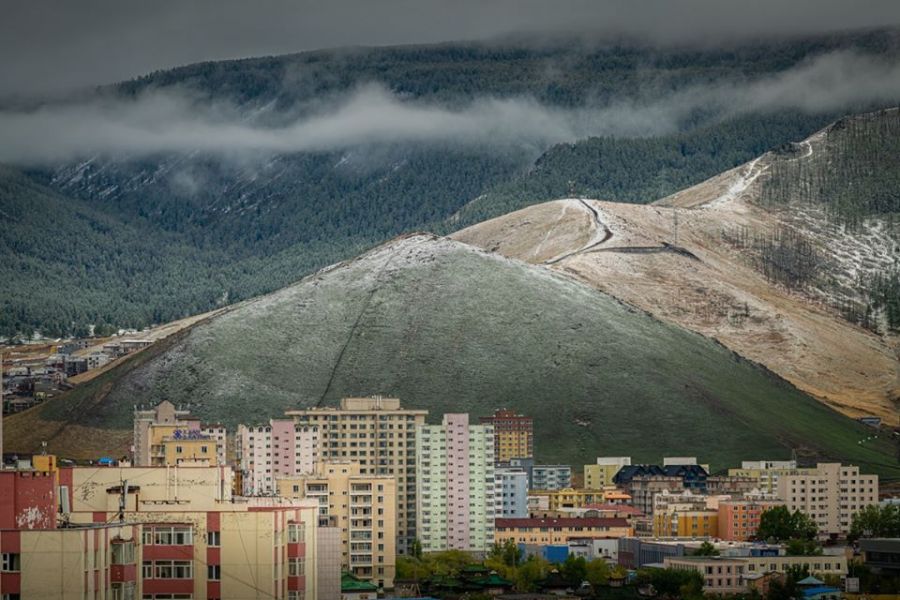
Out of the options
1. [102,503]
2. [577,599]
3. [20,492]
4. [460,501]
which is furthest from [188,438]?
[20,492]

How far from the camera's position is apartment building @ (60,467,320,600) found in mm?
62875

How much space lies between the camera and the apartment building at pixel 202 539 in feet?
206

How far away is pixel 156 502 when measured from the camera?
6894cm

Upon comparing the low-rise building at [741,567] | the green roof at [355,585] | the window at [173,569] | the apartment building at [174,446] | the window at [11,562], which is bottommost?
the low-rise building at [741,567]

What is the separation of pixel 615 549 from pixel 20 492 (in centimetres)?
14276

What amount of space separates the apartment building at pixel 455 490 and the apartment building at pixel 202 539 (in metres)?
119

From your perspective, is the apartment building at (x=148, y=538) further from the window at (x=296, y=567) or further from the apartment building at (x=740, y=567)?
the apartment building at (x=740, y=567)

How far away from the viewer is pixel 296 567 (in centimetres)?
6644

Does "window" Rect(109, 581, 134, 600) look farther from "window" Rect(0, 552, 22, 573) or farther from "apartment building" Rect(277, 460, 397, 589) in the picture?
"apartment building" Rect(277, 460, 397, 589)

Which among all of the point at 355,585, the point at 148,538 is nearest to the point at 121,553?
the point at 148,538

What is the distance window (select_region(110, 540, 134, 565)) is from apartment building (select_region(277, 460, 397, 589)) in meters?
92.8

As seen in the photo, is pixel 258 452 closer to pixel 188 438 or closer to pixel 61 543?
pixel 188 438

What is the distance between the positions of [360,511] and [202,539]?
93.5 meters

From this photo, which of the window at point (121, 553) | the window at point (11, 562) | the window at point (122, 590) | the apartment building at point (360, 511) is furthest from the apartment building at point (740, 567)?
the window at point (11, 562)
